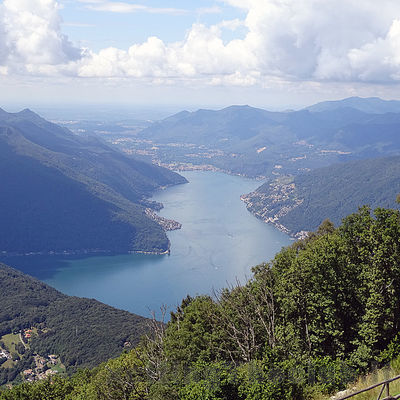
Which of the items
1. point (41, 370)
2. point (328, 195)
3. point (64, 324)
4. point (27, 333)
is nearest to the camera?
point (41, 370)

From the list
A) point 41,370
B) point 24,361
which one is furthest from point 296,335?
point 24,361

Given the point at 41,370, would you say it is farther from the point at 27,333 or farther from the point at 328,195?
the point at 328,195

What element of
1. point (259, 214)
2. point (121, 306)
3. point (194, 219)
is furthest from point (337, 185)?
point (121, 306)

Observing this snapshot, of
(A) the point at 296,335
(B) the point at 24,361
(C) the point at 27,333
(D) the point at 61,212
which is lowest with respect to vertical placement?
(C) the point at 27,333

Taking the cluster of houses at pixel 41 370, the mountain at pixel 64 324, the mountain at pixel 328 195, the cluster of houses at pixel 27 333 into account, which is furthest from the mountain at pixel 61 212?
the cluster of houses at pixel 41 370

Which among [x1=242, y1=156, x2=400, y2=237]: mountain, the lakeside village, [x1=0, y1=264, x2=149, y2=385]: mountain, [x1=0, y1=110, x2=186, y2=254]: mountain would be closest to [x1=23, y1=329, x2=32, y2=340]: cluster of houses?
the lakeside village

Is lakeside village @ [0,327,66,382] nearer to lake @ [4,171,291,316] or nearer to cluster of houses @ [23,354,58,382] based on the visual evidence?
cluster of houses @ [23,354,58,382]

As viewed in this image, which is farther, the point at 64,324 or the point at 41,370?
the point at 64,324

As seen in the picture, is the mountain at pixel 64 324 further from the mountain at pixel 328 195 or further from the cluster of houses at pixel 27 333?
the mountain at pixel 328 195
